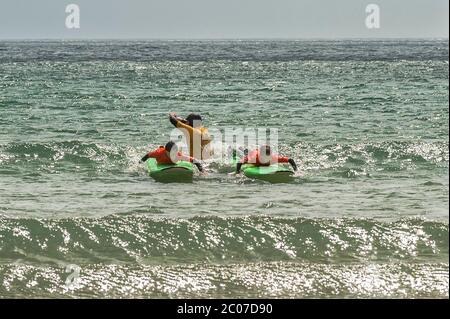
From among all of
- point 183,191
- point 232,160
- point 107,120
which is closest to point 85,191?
point 183,191

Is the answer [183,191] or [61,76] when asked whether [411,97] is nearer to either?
[183,191]

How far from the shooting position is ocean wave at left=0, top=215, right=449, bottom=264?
10.1 meters

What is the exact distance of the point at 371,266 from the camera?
31.2 ft

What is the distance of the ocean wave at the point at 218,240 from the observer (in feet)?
33.1

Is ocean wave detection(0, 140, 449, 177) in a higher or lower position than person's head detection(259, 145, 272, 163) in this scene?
lower

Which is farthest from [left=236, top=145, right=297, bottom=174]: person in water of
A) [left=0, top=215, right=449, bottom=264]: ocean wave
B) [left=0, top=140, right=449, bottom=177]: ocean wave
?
[left=0, top=215, right=449, bottom=264]: ocean wave

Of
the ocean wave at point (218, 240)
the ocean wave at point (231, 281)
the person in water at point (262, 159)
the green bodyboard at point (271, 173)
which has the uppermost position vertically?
the person in water at point (262, 159)

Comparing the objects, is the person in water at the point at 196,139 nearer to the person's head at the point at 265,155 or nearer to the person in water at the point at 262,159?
the person in water at the point at 262,159

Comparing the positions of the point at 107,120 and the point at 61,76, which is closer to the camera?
the point at 107,120

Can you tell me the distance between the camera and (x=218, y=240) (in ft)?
35.3

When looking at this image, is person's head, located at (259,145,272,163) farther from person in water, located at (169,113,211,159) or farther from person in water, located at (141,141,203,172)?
person in water, located at (169,113,211,159)

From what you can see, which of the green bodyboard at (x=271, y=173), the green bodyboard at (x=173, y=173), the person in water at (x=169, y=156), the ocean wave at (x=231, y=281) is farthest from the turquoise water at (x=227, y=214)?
the person in water at (x=169, y=156)
